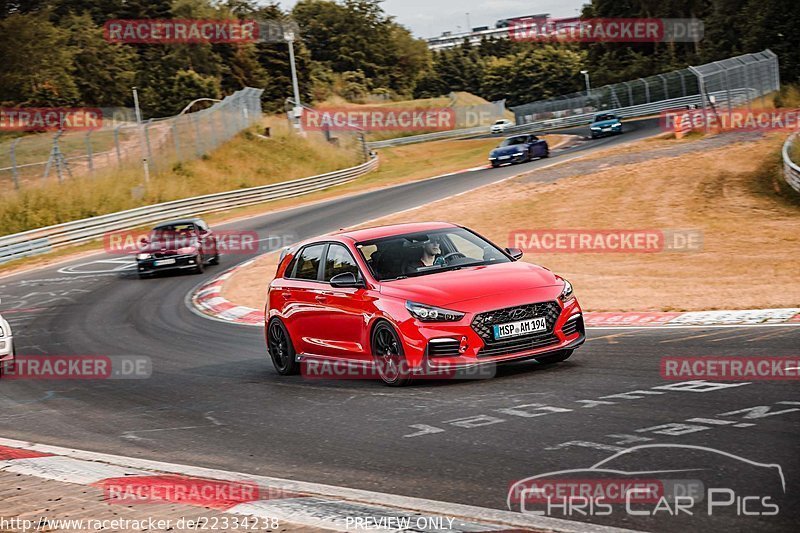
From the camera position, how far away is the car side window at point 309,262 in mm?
11791

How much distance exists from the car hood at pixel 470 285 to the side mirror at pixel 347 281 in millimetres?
374

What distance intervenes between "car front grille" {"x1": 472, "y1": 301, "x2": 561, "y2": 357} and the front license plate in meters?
0.03

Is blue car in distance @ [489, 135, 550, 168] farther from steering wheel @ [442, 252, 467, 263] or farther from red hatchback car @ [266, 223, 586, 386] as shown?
steering wheel @ [442, 252, 467, 263]

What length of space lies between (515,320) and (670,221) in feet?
58.9

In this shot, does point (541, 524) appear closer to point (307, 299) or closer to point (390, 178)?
point (307, 299)

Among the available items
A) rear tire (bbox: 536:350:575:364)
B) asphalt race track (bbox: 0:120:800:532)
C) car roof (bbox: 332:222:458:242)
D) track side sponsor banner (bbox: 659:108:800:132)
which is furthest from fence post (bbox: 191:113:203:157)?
rear tire (bbox: 536:350:575:364)

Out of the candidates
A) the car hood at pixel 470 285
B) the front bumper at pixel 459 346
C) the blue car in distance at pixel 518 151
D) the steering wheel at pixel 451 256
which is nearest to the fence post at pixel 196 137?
the blue car in distance at pixel 518 151

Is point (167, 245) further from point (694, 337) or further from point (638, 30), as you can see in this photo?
point (638, 30)

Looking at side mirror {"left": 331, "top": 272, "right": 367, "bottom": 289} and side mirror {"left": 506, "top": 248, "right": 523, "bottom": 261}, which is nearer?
side mirror {"left": 331, "top": 272, "right": 367, "bottom": 289}

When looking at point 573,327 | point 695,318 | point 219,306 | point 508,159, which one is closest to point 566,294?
point 573,327

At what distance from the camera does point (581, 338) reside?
10281mm

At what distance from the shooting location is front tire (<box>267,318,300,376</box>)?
12.1 metres

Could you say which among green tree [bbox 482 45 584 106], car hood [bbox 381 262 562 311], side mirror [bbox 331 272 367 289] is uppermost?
green tree [bbox 482 45 584 106]

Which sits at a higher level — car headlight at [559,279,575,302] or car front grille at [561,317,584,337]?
car headlight at [559,279,575,302]
